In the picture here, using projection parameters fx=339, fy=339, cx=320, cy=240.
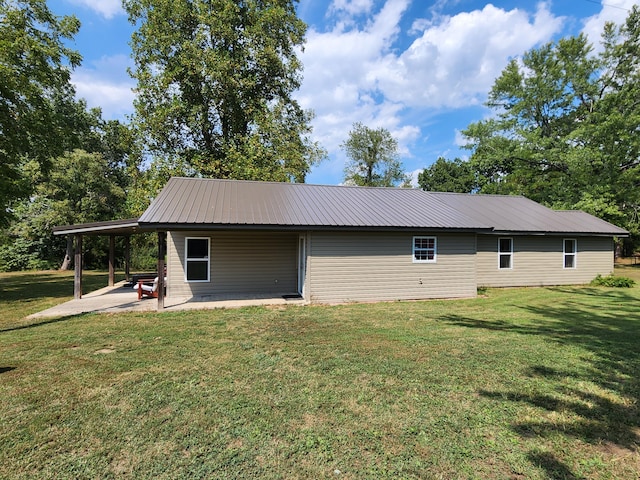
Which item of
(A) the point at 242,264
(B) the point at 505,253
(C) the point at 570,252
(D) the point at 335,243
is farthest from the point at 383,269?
(C) the point at 570,252

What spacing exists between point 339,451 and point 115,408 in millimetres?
2374

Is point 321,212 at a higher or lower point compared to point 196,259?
higher

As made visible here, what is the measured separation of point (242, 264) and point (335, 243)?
11.4 feet

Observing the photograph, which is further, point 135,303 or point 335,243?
point 335,243

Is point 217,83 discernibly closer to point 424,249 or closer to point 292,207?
point 292,207

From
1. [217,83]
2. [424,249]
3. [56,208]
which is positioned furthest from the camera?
[56,208]

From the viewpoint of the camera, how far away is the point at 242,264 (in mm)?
11398

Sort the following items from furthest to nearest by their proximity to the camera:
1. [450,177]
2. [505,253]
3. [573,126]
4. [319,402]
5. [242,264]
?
1. [450,177]
2. [573,126]
3. [505,253]
4. [242,264]
5. [319,402]

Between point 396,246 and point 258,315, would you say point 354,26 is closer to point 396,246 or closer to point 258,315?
point 396,246

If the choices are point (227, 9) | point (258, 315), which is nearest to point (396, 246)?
point (258, 315)

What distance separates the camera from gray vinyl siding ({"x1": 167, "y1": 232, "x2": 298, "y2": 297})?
1105 cm

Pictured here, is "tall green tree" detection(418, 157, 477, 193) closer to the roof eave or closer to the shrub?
the shrub

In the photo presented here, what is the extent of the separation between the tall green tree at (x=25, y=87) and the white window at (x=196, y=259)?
21.0 ft

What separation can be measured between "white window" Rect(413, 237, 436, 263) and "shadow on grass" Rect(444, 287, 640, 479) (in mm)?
2869
